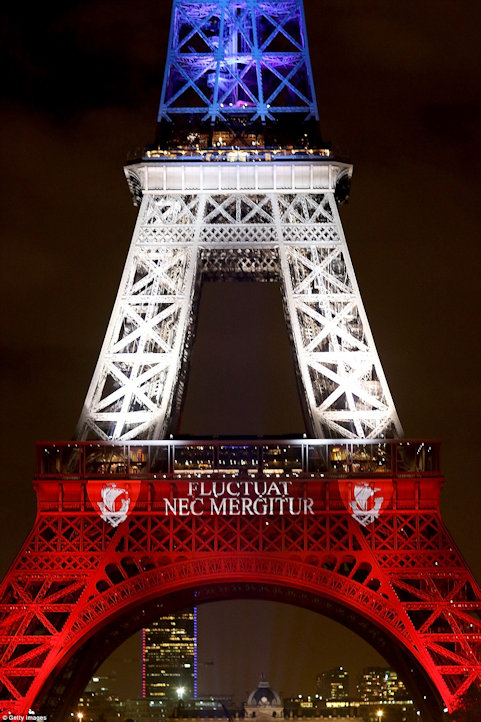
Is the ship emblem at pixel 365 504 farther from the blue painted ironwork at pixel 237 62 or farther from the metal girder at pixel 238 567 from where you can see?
the blue painted ironwork at pixel 237 62

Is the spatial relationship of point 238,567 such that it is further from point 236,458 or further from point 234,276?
point 234,276

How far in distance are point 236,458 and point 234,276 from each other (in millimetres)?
12483

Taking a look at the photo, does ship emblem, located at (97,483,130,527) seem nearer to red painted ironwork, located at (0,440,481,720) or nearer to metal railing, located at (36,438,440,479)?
red painted ironwork, located at (0,440,481,720)

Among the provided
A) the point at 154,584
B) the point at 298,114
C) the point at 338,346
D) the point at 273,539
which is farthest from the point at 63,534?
the point at 298,114

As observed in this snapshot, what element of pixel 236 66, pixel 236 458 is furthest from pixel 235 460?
pixel 236 66

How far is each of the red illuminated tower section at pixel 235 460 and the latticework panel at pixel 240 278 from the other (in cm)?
10

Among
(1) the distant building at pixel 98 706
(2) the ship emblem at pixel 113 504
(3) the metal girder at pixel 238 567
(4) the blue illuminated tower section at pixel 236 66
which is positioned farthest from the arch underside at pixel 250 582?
(1) the distant building at pixel 98 706

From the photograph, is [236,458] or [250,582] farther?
[236,458]

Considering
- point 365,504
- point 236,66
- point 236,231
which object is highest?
point 236,66

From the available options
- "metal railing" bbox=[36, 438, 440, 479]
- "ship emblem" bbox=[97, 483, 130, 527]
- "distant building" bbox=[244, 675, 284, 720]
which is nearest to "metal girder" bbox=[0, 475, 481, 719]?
"ship emblem" bbox=[97, 483, 130, 527]

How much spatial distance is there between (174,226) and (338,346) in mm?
9838

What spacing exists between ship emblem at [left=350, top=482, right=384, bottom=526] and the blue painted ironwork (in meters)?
20.0

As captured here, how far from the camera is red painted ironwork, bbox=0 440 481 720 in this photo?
5250 cm

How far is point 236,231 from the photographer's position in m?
63.5
